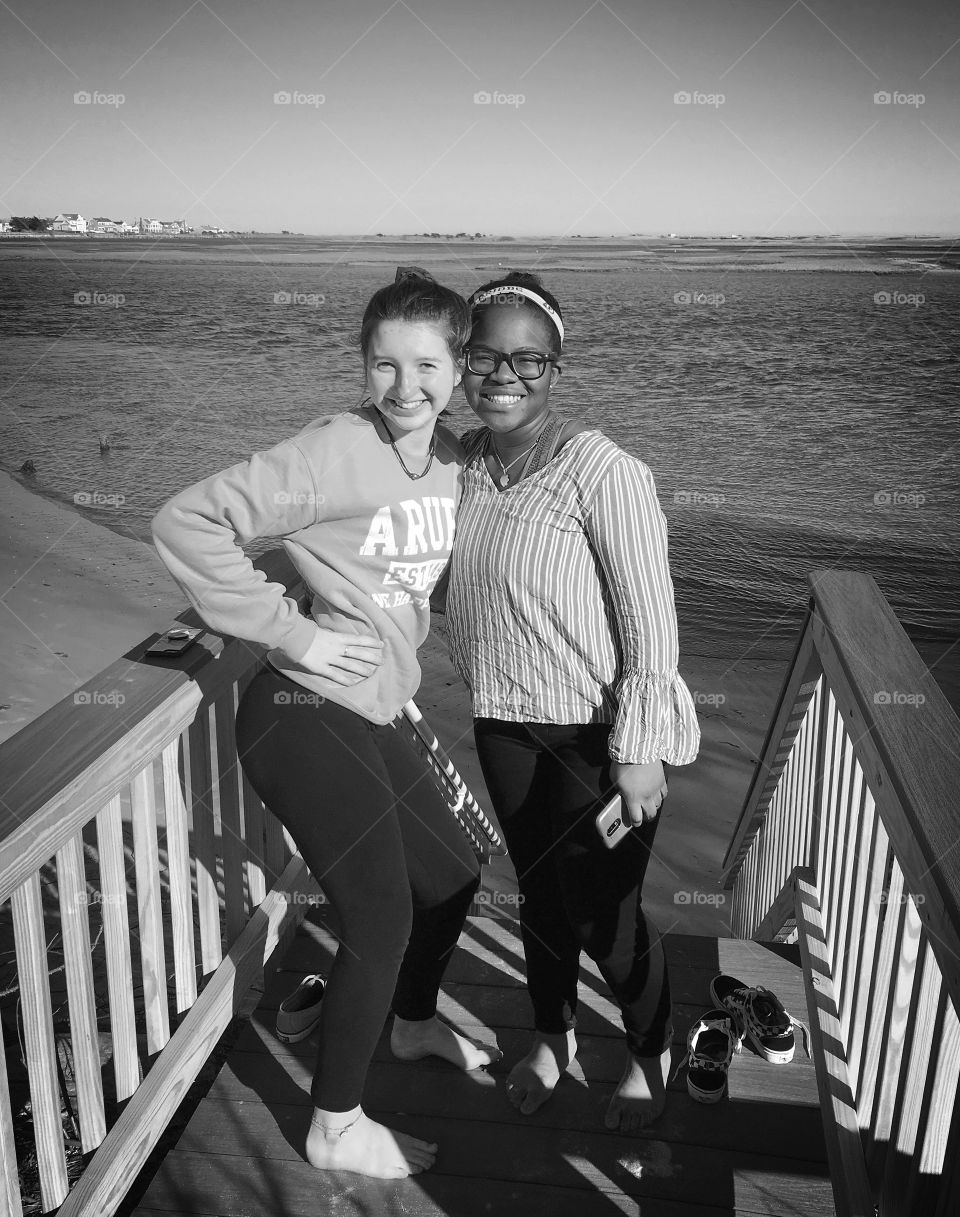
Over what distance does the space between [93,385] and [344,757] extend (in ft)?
84.0

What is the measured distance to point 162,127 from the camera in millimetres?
58000

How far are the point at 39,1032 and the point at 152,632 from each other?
5.38 m

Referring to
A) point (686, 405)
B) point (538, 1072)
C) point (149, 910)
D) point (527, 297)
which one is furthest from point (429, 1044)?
point (686, 405)

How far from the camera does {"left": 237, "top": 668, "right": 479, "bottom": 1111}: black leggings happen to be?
176 cm

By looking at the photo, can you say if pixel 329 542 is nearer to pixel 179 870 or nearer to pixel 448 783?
pixel 448 783

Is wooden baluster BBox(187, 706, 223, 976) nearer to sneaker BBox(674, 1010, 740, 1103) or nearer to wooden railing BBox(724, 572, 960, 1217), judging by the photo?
sneaker BBox(674, 1010, 740, 1103)

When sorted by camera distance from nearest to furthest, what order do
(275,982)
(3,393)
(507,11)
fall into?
1. (275,982)
2. (3,393)
3. (507,11)

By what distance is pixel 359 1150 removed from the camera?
1905 millimetres

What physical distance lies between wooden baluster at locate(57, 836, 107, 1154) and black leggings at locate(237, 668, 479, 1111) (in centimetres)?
36

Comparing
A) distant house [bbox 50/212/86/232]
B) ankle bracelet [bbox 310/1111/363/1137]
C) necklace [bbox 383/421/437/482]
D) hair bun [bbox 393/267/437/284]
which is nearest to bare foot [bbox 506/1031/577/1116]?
ankle bracelet [bbox 310/1111/363/1137]

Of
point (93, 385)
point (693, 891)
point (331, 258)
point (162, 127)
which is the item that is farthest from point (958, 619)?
point (331, 258)

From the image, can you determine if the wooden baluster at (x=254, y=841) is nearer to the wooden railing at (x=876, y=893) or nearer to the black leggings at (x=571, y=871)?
the black leggings at (x=571, y=871)

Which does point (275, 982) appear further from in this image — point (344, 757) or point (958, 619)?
point (958, 619)

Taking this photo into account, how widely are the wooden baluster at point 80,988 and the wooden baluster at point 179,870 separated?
8.8 inches
